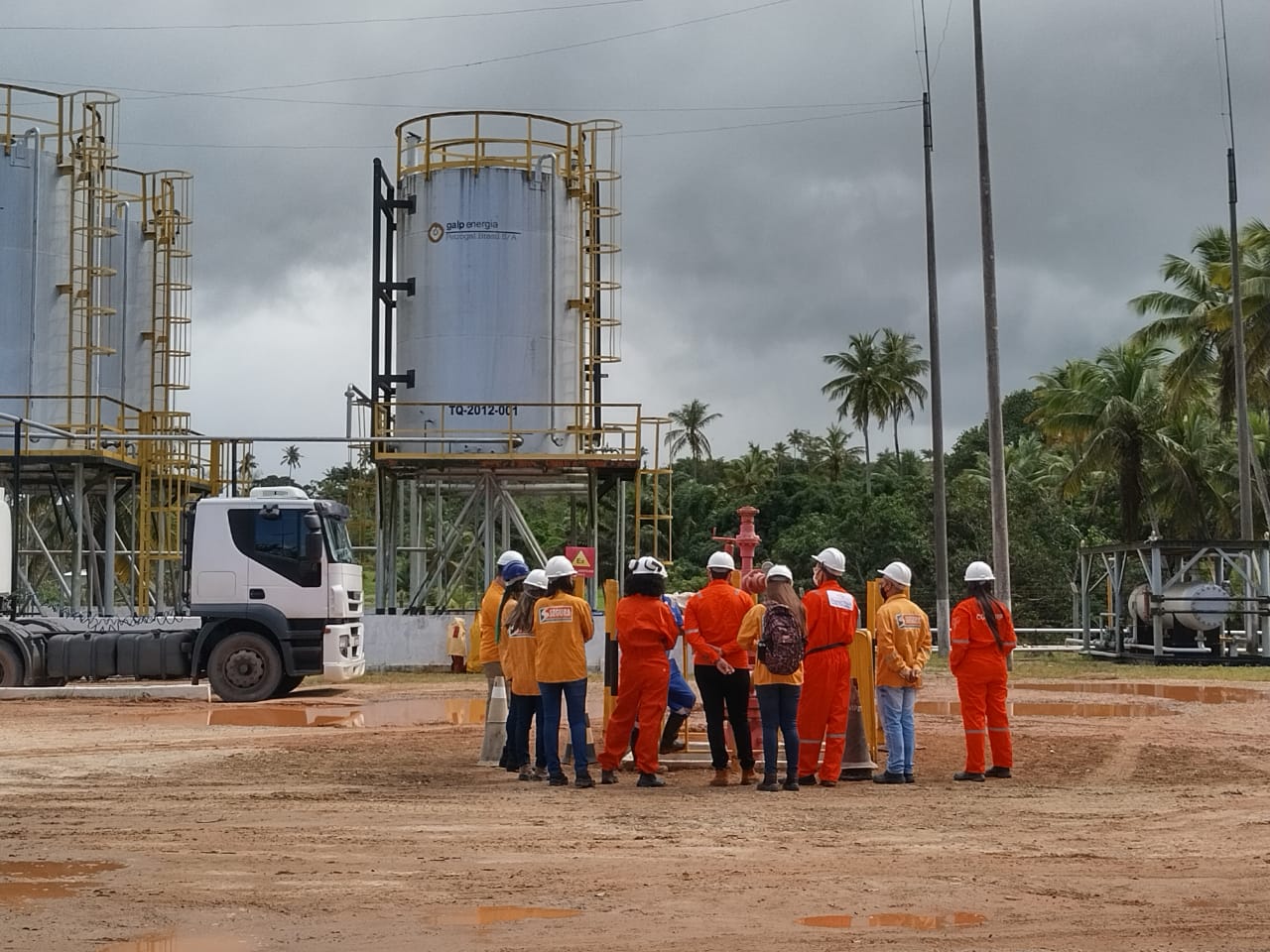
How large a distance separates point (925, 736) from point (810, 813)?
669 centimetres

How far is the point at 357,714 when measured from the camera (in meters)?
21.7

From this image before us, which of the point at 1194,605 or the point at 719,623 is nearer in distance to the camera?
the point at 719,623

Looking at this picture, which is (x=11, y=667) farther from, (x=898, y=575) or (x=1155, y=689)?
(x=1155, y=689)

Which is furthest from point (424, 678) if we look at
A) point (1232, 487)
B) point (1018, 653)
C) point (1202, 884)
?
point (1232, 487)

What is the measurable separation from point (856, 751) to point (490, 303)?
19.9 metres

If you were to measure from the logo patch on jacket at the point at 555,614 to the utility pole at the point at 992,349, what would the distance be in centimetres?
1829

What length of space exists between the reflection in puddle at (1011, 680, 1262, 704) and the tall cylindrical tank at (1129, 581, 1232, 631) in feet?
21.5

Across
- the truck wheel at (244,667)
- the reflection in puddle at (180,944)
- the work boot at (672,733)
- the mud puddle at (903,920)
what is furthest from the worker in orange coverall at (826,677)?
the truck wheel at (244,667)

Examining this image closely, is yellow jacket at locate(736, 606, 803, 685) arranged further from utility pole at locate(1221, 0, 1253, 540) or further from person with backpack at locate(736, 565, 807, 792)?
utility pole at locate(1221, 0, 1253, 540)

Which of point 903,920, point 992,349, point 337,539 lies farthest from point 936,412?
point 903,920

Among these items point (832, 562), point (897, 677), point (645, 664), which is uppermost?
point (832, 562)

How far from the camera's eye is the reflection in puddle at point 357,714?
20.2m

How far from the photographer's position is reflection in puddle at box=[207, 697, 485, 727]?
20172 millimetres

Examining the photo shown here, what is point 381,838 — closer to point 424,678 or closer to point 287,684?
point 287,684
